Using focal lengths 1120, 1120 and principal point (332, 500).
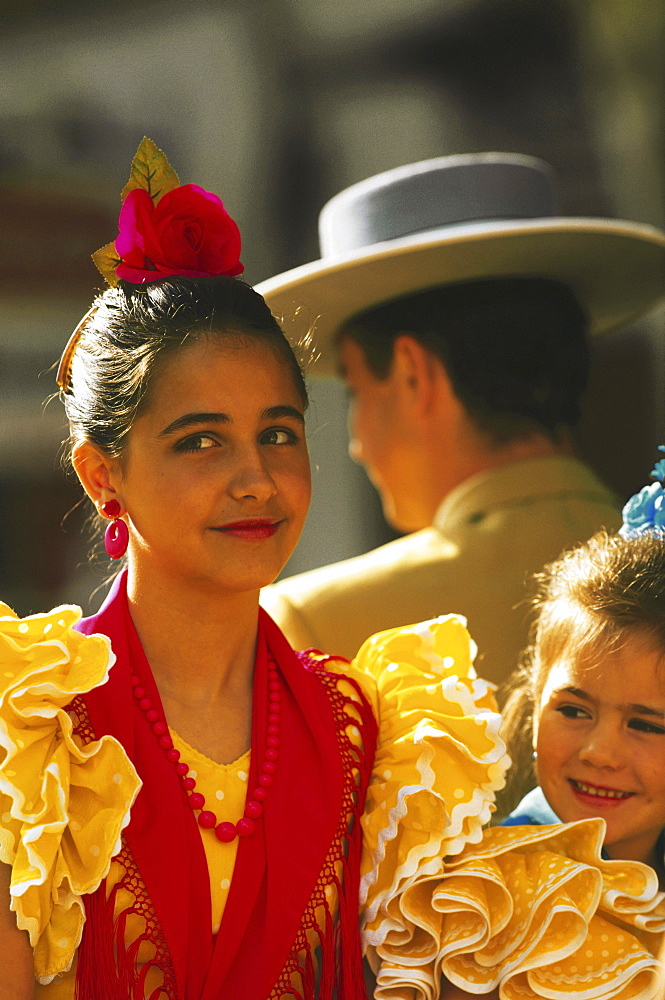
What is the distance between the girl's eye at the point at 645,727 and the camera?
1.26 meters

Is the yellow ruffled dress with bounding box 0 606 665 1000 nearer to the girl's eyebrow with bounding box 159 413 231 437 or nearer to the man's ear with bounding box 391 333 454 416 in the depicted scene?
the girl's eyebrow with bounding box 159 413 231 437

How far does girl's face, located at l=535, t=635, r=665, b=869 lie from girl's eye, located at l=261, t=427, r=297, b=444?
429 millimetres

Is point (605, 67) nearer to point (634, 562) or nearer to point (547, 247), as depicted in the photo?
point (547, 247)

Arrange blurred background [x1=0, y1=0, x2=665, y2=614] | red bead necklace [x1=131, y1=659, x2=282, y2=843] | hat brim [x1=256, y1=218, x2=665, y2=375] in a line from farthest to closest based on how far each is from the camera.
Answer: blurred background [x1=0, y1=0, x2=665, y2=614]
hat brim [x1=256, y1=218, x2=665, y2=375]
red bead necklace [x1=131, y1=659, x2=282, y2=843]

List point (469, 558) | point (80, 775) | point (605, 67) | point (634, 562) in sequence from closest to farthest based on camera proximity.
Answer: point (80, 775) < point (634, 562) < point (469, 558) < point (605, 67)

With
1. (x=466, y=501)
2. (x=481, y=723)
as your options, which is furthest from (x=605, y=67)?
(x=481, y=723)

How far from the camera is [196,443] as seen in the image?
115 centimetres

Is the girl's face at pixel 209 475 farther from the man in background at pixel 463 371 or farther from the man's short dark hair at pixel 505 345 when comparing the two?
the man's short dark hair at pixel 505 345

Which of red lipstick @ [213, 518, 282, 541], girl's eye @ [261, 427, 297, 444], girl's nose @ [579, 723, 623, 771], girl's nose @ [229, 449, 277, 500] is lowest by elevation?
girl's nose @ [579, 723, 623, 771]

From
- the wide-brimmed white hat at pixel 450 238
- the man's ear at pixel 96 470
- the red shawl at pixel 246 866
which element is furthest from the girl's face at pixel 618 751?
the wide-brimmed white hat at pixel 450 238

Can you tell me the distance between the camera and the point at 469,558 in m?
1.86

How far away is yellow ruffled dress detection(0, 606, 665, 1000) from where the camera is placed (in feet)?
3.38

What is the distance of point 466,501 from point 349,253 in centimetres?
52

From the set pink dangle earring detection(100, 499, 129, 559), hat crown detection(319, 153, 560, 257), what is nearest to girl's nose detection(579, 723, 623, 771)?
pink dangle earring detection(100, 499, 129, 559)
